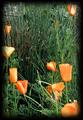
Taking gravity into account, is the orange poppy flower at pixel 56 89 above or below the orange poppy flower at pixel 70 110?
above

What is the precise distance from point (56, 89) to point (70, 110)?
0.39 feet

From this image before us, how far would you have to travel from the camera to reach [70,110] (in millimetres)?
1636

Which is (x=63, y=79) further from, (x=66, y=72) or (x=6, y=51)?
(x=6, y=51)

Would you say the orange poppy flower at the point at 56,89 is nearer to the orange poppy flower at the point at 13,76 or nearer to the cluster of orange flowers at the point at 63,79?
the cluster of orange flowers at the point at 63,79

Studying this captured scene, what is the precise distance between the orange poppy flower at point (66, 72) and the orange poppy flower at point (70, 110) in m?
0.12

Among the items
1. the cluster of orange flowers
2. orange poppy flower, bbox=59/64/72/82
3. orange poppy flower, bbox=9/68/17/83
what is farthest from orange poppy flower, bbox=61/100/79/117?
orange poppy flower, bbox=9/68/17/83

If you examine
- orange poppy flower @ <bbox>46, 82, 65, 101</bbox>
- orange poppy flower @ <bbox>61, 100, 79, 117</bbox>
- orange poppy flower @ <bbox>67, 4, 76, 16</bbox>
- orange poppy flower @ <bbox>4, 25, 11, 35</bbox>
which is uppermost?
orange poppy flower @ <bbox>67, 4, 76, 16</bbox>

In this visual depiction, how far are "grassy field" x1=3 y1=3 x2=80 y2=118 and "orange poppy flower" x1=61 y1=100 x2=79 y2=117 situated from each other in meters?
0.02

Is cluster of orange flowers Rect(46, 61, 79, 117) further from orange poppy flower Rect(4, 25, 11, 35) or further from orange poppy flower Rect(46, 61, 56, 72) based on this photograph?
orange poppy flower Rect(4, 25, 11, 35)

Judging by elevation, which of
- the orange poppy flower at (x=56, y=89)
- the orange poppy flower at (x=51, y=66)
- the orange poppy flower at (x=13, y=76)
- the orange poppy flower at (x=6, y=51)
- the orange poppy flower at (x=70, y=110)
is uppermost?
the orange poppy flower at (x=6, y=51)

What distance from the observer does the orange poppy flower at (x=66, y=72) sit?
65.6 inches

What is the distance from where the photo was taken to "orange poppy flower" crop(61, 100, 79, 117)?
1.64 metres

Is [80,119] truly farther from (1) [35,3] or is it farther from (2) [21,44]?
(1) [35,3]

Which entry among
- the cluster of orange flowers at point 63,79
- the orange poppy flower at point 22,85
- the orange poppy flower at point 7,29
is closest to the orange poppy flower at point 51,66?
the cluster of orange flowers at point 63,79
